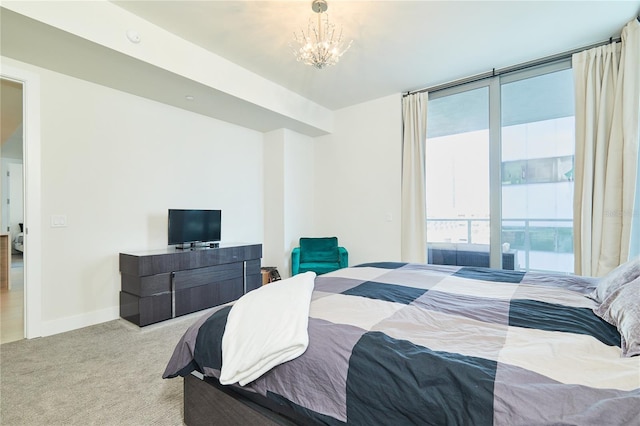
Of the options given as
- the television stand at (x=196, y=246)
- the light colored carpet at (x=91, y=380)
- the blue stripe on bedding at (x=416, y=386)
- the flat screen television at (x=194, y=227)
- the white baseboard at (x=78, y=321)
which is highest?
the flat screen television at (x=194, y=227)

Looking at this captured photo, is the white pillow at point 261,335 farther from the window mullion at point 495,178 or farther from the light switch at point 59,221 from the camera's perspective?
the window mullion at point 495,178

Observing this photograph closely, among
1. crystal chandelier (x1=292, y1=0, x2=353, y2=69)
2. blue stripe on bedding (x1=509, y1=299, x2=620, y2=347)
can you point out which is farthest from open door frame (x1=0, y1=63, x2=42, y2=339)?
blue stripe on bedding (x1=509, y1=299, x2=620, y2=347)

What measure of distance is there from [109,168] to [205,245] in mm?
1329

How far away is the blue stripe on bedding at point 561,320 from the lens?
1066mm

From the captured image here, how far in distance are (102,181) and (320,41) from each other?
8.50ft

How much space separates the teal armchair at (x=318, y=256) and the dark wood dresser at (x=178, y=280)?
2.32 ft

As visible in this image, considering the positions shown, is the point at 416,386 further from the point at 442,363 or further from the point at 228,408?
the point at 228,408

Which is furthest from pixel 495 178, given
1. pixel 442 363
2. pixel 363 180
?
pixel 442 363

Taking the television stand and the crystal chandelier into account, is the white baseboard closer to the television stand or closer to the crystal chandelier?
the television stand

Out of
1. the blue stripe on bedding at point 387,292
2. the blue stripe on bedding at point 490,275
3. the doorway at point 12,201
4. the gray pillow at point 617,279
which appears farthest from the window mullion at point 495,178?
the doorway at point 12,201

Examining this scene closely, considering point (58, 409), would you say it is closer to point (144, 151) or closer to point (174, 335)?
point (174, 335)

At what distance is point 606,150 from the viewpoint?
113 inches

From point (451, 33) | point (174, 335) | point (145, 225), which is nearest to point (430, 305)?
point (174, 335)

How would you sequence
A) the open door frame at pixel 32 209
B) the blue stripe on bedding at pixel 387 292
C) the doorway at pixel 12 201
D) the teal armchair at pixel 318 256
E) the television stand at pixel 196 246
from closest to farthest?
the blue stripe on bedding at pixel 387 292
the open door frame at pixel 32 209
the doorway at pixel 12 201
the television stand at pixel 196 246
the teal armchair at pixel 318 256
